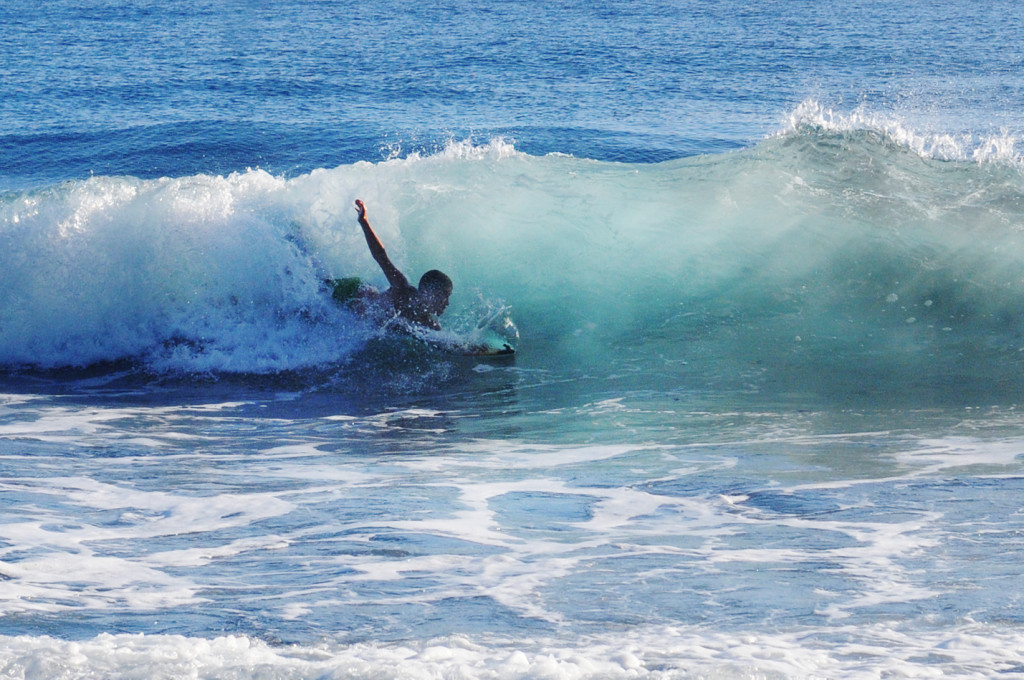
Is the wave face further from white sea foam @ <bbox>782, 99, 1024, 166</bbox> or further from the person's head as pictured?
the person's head

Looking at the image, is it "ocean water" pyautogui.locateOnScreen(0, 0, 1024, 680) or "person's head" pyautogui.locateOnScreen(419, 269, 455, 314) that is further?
"person's head" pyautogui.locateOnScreen(419, 269, 455, 314)

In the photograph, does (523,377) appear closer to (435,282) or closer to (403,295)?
(435,282)

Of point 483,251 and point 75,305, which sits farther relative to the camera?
point 483,251

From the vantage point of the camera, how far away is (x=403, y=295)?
25.9ft

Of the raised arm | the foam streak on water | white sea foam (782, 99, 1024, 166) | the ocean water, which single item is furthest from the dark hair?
white sea foam (782, 99, 1024, 166)

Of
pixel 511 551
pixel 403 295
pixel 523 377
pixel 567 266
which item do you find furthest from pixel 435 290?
pixel 511 551

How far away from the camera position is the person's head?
25.2 ft

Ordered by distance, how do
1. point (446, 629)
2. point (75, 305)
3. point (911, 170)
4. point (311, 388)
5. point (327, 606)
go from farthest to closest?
point (911, 170), point (75, 305), point (311, 388), point (327, 606), point (446, 629)

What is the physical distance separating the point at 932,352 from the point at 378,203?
17.1ft

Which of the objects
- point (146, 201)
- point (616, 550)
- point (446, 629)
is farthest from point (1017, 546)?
point (146, 201)

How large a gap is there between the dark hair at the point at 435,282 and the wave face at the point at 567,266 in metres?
0.64

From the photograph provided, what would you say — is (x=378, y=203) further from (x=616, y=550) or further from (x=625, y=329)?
(x=616, y=550)

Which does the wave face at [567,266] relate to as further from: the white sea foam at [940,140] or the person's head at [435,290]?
the person's head at [435,290]

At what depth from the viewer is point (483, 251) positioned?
9703 millimetres
